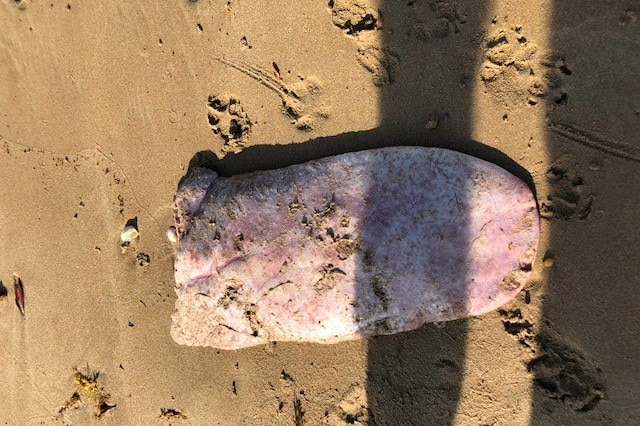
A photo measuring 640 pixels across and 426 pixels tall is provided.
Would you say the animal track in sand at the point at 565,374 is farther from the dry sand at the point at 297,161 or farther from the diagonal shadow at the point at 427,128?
the diagonal shadow at the point at 427,128

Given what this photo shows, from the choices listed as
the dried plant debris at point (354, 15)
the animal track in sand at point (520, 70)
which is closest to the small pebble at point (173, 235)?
the dried plant debris at point (354, 15)

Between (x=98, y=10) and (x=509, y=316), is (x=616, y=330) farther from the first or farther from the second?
(x=98, y=10)

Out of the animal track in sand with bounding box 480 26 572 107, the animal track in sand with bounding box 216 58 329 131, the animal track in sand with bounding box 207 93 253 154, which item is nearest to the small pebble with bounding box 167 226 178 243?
the animal track in sand with bounding box 207 93 253 154

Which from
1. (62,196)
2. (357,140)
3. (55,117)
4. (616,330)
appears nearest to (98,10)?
(55,117)

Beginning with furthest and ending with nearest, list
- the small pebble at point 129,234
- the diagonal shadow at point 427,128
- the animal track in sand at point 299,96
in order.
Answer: the small pebble at point 129,234 → the animal track in sand at point 299,96 → the diagonal shadow at point 427,128

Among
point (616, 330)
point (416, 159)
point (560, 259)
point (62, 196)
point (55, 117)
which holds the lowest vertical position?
point (616, 330)

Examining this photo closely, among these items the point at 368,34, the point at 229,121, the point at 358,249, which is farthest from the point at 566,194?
the point at 229,121
